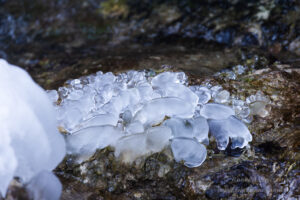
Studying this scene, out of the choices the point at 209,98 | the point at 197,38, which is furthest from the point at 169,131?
the point at 197,38

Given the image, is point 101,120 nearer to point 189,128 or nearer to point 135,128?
point 135,128

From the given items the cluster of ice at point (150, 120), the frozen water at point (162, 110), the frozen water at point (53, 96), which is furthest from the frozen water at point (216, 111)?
the frozen water at point (53, 96)

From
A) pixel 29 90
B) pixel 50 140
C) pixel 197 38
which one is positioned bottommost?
pixel 197 38

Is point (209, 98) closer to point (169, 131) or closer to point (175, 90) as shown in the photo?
point (175, 90)

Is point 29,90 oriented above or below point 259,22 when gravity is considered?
above

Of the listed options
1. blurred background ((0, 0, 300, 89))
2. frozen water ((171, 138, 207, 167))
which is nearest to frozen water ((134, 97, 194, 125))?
frozen water ((171, 138, 207, 167))

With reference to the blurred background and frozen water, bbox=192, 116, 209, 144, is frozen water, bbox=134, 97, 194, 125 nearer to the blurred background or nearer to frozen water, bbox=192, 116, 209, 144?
frozen water, bbox=192, 116, 209, 144

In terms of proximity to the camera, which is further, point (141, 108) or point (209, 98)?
point (209, 98)

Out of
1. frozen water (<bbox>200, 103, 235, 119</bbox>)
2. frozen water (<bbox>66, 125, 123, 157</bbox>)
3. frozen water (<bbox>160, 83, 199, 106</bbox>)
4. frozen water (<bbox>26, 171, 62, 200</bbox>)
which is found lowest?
frozen water (<bbox>26, 171, 62, 200</bbox>)
